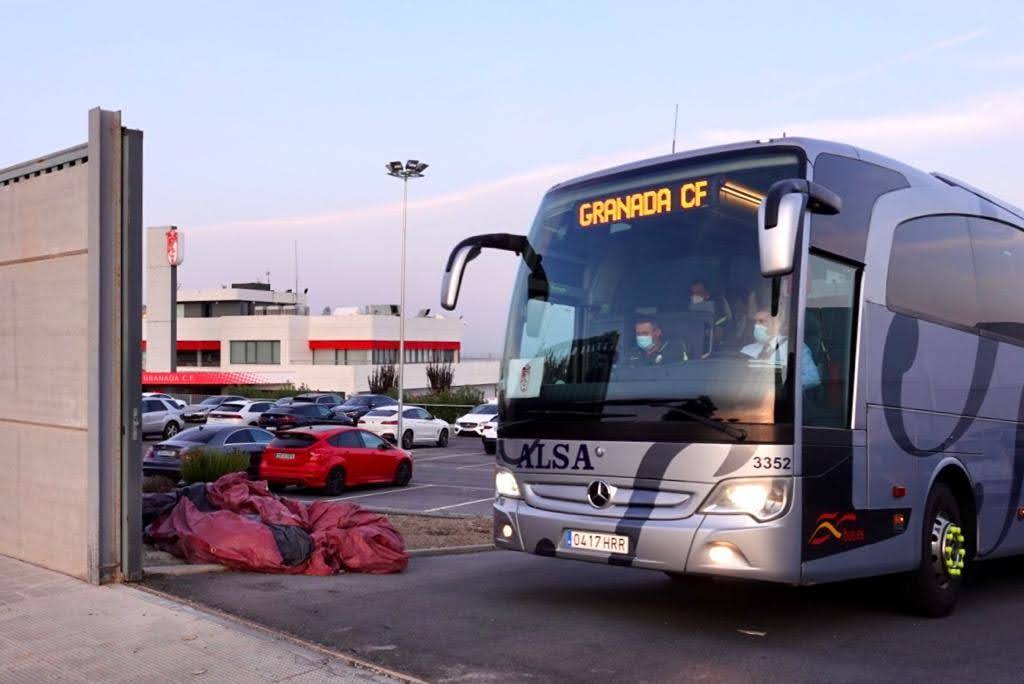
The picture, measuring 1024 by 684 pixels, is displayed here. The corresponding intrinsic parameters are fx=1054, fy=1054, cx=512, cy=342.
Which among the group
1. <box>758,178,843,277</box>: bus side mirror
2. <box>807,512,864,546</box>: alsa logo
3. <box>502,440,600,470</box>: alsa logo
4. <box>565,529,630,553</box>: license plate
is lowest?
<box>565,529,630,553</box>: license plate

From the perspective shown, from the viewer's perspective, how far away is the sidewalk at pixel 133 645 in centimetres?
611

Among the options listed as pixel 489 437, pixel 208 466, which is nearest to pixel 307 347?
pixel 489 437

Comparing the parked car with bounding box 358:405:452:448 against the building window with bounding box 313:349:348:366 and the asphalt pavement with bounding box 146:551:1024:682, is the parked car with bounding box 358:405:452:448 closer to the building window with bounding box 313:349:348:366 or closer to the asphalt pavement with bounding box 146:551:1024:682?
the asphalt pavement with bounding box 146:551:1024:682

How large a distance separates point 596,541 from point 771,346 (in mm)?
1830

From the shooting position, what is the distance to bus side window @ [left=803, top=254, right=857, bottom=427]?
23.1 ft

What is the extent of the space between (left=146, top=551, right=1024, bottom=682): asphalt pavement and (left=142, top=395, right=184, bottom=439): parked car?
32.7m

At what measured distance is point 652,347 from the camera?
7.33m

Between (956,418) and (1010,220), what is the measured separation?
109 inches

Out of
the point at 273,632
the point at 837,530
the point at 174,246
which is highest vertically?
the point at 174,246

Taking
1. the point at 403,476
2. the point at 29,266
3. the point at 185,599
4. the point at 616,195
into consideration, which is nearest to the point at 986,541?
the point at 616,195

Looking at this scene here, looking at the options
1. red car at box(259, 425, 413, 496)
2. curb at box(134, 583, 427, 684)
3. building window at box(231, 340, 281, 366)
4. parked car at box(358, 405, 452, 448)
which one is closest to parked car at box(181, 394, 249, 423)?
parked car at box(358, 405, 452, 448)

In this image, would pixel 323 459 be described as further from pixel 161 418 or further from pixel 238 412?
pixel 238 412

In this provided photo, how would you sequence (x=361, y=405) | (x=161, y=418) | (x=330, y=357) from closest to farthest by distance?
(x=161, y=418) < (x=361, y=405) < (x=330, y=357)

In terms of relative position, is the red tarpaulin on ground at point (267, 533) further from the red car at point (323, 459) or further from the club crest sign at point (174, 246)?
the club crest sign at point (174, 246)
